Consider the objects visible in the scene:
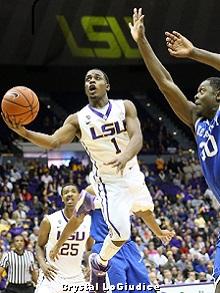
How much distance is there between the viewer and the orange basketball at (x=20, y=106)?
5.70 metres

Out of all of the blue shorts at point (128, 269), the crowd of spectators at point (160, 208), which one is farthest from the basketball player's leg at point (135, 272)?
the crowd of spectators at point (160, 208)

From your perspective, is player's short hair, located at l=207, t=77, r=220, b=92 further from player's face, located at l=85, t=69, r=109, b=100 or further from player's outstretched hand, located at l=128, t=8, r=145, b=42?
player's face, located at l=85, t=69, r=109, b=100

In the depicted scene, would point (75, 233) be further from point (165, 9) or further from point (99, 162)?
point (165, 9)

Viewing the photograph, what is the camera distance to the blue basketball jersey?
180 inches

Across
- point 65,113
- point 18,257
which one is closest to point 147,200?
point 18,257

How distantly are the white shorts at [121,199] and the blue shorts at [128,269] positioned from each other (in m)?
Result: 0.75

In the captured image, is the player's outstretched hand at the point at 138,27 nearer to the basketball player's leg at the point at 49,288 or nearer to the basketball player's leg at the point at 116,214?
the basketball player's leg at the point at 116,214

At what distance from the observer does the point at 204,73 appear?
2572 cm

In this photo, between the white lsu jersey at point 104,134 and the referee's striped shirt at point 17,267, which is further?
the referee's striped shirt at point 17,267

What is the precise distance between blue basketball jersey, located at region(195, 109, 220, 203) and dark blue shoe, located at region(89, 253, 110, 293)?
8.40 feet

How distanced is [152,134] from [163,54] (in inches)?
278

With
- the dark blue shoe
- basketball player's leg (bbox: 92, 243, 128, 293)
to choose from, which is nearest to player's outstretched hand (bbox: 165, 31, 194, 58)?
the dark blue shoe

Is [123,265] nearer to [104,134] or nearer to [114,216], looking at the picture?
[114,216]

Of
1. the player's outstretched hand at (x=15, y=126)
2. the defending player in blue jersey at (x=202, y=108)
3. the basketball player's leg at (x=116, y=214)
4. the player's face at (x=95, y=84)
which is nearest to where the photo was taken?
the defending player in blue jersey at (x=202, y=108)
